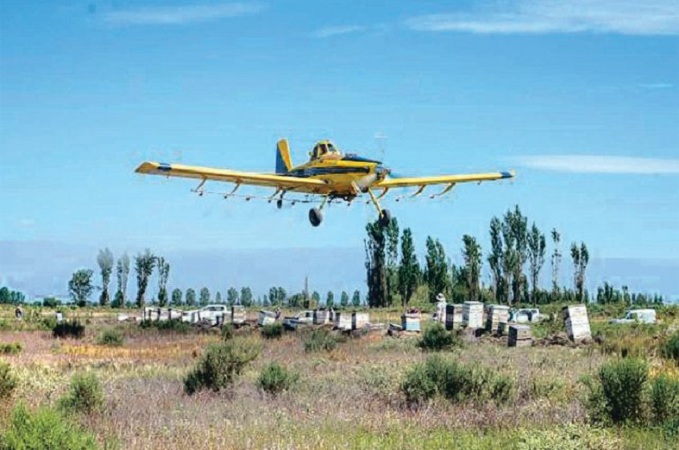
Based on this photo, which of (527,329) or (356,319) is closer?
(527,329)

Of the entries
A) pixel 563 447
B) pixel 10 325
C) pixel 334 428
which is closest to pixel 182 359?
pixel 334 428

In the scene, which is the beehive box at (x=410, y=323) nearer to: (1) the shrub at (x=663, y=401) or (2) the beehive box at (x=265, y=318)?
(2) the beehive box at (x=265, y=318)

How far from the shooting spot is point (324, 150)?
36.8 m

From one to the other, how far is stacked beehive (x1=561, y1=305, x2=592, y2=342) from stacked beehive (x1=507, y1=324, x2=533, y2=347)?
4.19 ft

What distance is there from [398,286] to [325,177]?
74.1 m

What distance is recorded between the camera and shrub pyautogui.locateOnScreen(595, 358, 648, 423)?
15.3m

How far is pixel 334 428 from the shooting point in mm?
14234

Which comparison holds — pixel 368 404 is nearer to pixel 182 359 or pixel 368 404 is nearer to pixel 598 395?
pixel 598 395

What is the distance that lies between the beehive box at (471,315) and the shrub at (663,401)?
2435cm

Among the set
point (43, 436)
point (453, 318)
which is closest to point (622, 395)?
point (43, 436)

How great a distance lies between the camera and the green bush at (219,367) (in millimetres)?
20594

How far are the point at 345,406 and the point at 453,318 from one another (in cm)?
2304

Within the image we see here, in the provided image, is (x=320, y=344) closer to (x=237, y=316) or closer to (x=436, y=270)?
(x=237, y=316)

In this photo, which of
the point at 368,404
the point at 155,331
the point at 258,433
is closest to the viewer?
the point at 258,433
